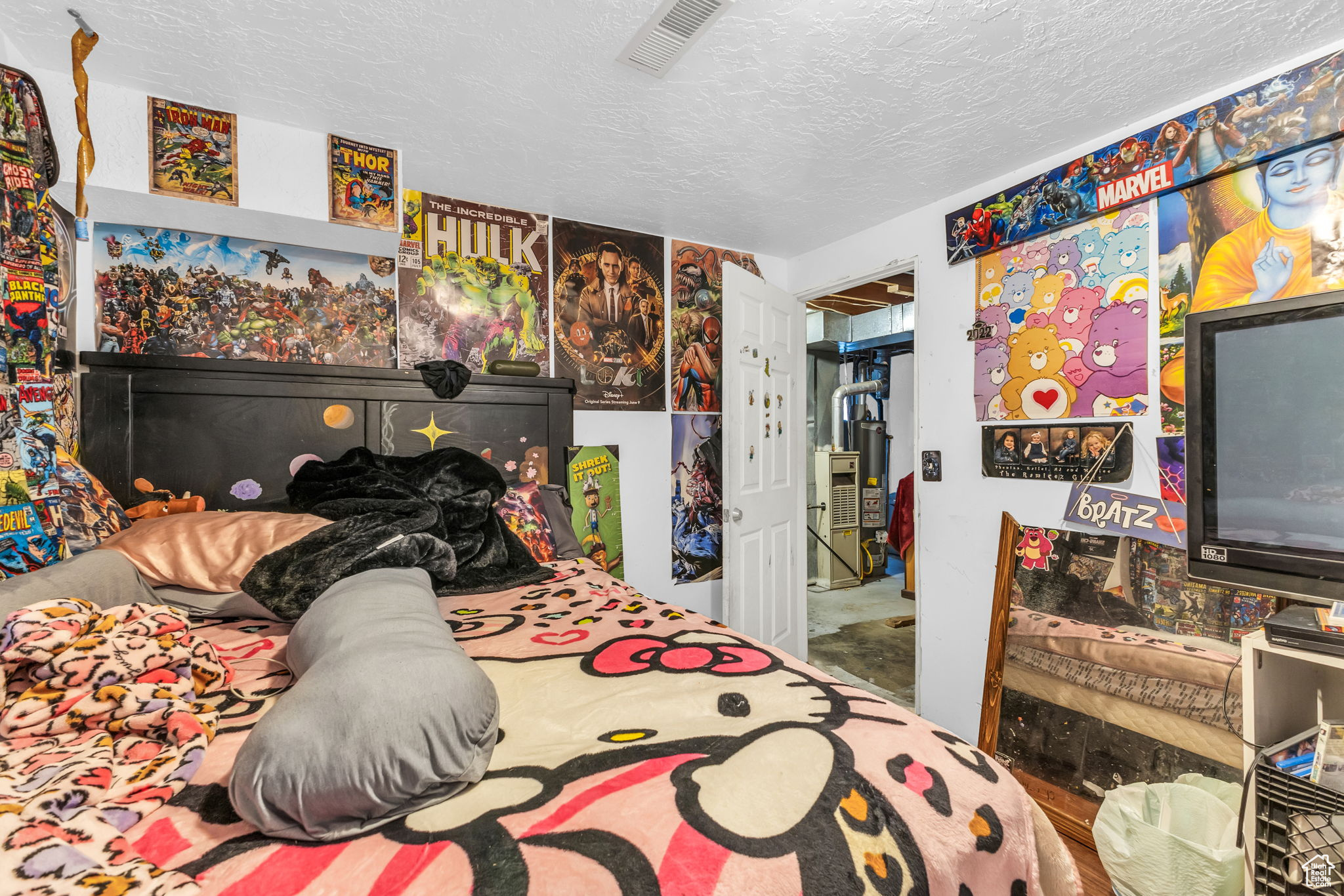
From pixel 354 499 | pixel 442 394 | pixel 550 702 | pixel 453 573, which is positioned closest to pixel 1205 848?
pixel 550 702

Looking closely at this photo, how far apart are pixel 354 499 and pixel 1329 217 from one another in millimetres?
3077

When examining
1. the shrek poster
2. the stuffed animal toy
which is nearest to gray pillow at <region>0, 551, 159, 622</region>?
the stuffed animal toy

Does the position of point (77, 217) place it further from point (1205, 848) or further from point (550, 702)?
point (1205, 848)

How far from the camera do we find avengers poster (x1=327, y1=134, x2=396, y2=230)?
2041 mm

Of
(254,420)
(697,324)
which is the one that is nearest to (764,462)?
(697,324)

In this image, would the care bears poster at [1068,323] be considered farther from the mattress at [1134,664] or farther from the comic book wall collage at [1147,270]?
the mattress at [1134,664]

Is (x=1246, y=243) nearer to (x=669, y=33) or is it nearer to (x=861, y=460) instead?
(x=669, y=33)

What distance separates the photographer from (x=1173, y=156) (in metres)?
1.91

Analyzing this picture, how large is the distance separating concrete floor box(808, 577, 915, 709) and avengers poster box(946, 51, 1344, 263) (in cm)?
227

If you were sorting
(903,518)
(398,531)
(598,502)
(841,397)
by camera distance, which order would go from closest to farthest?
(398,531)
(598,502)
(903,518)
(841,397)

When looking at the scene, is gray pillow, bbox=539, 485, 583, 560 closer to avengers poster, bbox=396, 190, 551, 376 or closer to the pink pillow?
avengers poster, bbox=396, 190, 551, 376

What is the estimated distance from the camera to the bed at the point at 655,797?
25.6 inches

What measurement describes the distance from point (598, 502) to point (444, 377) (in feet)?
3.12

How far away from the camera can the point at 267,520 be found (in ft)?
5.43
